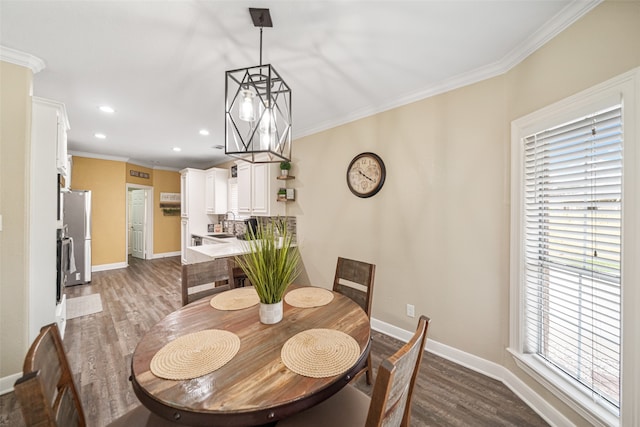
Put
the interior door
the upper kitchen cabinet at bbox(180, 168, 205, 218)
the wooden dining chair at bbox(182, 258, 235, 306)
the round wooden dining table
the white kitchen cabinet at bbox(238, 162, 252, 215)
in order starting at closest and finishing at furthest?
1. the round wooden dining table
2. the wooden dining chair at bbox(182, 258, 235, 306)
3. the white kitchen cabinet at bbox(238, 162, 252, 215)
4. the upper kitchen cabinet at bbox(180, 168, 205, 218)
5. the interior door

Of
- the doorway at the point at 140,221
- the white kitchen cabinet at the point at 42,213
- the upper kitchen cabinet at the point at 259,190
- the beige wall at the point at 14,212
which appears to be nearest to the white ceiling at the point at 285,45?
the beige wall at the point at 14,212

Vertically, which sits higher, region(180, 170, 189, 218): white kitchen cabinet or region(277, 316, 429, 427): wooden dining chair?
region(180, 170, 189, 218): white kitchen cabinet

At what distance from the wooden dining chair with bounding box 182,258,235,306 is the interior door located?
6.15 meters

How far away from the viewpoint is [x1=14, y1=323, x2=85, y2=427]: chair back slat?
615 mm

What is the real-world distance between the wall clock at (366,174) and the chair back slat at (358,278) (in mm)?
1027

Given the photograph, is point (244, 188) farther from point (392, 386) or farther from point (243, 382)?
point (392, 386)

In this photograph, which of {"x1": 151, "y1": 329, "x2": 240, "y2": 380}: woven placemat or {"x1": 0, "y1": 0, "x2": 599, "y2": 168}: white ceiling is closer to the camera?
{"x1": 151, "y1": 329, "x2": 240, "y2": 380}: woven placemat

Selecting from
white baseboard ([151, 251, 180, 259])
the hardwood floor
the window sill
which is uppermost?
the window sill

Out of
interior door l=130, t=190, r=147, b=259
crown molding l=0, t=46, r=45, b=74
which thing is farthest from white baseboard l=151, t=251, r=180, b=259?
crown molding l=0, t=46, r=45, b=74

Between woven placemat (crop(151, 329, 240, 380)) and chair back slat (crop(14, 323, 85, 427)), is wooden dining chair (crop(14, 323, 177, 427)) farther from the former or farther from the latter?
woven placemat (crop(151, 329, 240, 380))

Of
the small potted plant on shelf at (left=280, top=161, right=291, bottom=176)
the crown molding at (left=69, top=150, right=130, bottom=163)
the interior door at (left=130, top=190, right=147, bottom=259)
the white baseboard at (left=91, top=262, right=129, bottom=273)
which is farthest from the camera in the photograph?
the interior door at (left=130, top=190, right=147, bottom=259)

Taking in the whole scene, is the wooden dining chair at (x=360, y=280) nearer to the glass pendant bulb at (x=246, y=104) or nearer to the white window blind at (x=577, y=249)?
the white window blind at (x=577, y=249)

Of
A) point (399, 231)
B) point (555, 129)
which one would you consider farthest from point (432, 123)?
point (399, 231)

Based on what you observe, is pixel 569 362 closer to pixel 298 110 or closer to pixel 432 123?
pixel 432 123
